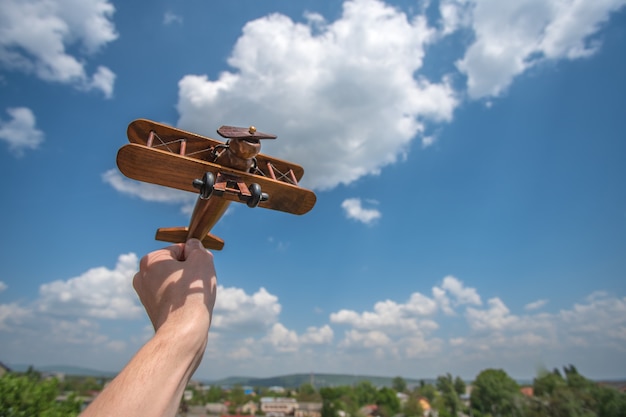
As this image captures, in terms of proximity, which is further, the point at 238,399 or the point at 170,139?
the point at 238,399

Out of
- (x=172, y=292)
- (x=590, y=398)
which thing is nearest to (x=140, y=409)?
(x=172, y=292)

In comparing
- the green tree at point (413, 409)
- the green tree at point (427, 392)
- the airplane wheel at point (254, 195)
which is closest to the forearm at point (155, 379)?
the airplane wheel at point (254, 195)

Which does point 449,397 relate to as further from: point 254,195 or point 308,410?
point 254,195

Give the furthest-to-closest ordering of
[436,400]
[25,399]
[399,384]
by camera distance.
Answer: [399,384] < [436,400] < [25,399]

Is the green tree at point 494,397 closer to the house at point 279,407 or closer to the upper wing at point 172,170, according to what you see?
the house at point 279,407

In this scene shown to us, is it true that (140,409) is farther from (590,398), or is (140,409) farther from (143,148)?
(590,398)

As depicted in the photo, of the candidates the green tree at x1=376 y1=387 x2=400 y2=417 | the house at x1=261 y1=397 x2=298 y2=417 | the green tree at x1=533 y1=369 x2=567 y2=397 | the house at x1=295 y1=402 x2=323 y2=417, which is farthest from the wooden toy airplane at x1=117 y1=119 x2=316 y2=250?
the house at x1=261 y1=397 x2=298 y2=417

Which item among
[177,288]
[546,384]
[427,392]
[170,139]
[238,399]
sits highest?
[170,139]

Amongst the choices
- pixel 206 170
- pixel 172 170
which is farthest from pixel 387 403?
pixel 172 170
